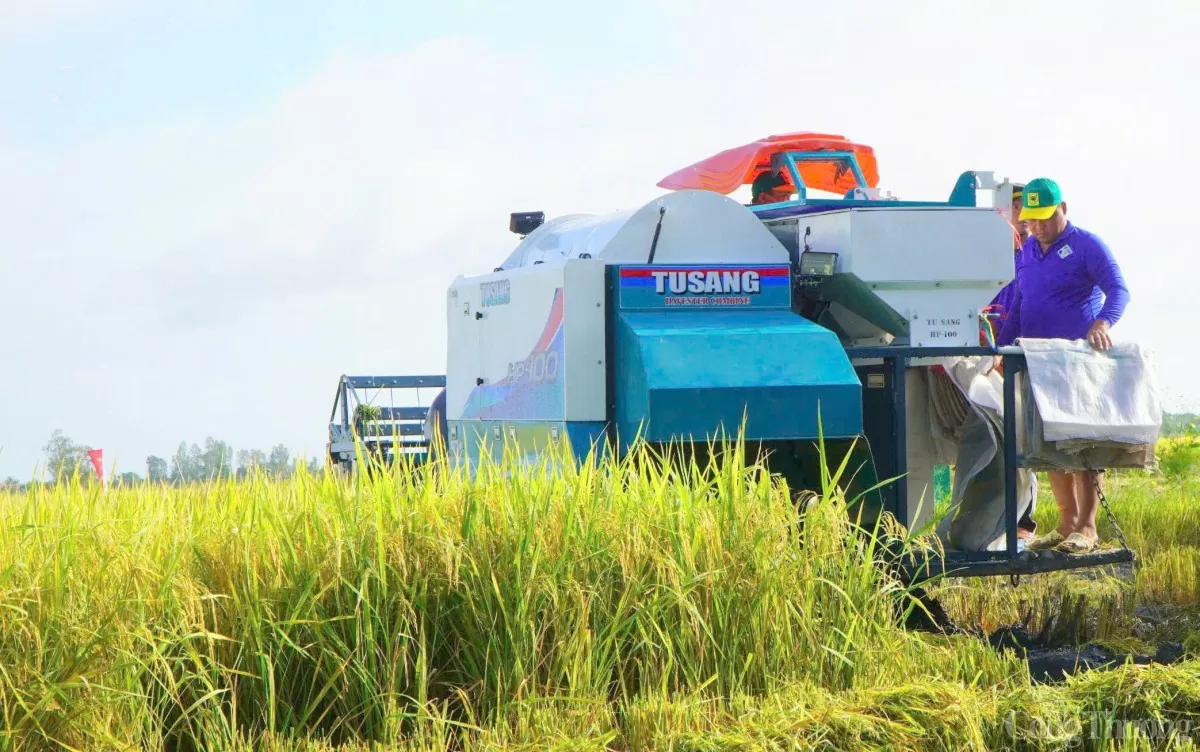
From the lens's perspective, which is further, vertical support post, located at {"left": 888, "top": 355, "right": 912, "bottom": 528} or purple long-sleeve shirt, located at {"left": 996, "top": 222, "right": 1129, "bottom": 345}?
purple long-sleeve shirt, located at {"left": 996, "top": 222, "right": 1129, "bottom": 345}

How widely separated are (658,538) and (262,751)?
4.96ft

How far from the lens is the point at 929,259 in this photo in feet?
21.7

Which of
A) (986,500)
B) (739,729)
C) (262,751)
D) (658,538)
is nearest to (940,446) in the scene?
(986,500)

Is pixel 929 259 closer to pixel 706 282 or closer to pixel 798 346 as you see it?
pixel 798 346

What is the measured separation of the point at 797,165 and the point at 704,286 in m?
1.88

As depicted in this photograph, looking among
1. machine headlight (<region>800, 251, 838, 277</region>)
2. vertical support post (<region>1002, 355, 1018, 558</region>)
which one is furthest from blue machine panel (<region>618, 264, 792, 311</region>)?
vertical support post (<region>1002, 355, 1018, 558</region>)

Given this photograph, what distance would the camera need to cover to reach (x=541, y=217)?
8.35m

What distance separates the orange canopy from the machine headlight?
1348 mm

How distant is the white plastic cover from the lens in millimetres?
6480

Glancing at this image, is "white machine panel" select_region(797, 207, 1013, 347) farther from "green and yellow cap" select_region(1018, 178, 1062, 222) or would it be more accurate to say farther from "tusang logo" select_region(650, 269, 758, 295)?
"green and yellow cap" select_region(1018, 178, 1062, 222)

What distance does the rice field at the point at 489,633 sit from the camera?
3795mm

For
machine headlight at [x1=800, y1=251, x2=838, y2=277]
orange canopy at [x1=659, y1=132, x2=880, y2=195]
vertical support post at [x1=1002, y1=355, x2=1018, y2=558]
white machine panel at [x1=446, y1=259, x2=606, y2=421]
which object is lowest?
vertical support post at [x1=1002, y1=355, x2=1018, y2=558]

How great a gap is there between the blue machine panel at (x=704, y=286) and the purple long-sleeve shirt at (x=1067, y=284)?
5.87ft

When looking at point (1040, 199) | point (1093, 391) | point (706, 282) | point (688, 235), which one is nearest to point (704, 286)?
point (706, 282)
